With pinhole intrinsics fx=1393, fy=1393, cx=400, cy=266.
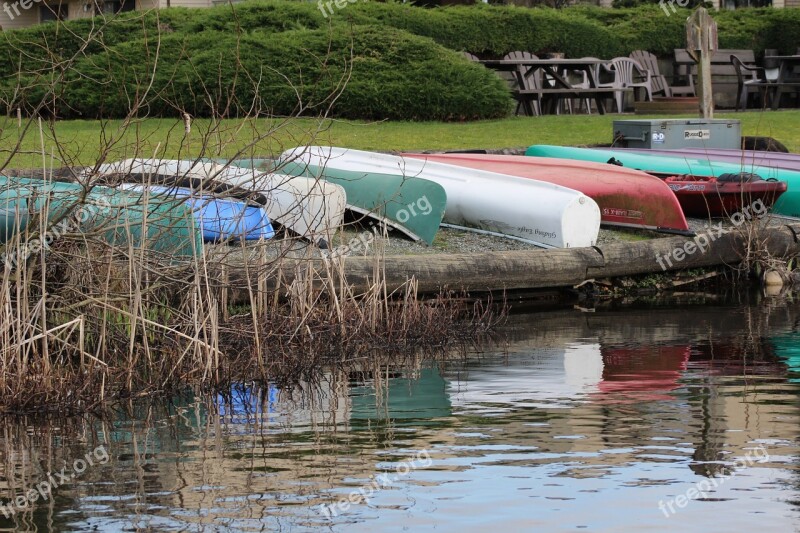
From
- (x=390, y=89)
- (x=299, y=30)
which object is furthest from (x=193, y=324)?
(x=299, y=30)

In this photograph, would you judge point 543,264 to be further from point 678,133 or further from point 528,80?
point 528,80

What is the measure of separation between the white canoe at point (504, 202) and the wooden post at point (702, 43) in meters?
5.64

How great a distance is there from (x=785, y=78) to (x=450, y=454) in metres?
21.5

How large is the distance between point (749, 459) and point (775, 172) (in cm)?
933

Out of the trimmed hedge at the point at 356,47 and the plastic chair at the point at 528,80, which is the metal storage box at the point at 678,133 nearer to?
the trimmed hedge at the point at 356,47

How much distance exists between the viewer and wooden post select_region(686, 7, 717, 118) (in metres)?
18.7

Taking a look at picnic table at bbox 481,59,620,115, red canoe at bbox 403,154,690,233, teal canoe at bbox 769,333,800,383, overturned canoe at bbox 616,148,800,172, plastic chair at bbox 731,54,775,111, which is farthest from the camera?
plastic chair at bbox 731,54,775,111

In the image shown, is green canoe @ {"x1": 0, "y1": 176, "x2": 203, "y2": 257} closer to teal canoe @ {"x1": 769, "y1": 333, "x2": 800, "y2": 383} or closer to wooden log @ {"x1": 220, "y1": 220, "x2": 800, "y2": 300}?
wooden log @ {"x1": 220, "y1": 220, "x2": 800, "y2": 300}
